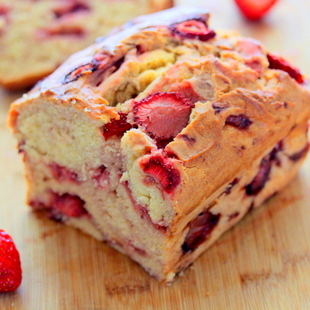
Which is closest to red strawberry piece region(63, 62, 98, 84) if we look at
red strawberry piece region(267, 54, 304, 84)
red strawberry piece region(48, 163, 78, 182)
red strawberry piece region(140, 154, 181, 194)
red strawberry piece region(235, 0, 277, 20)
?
red strawberry piece region(48, 163, 78, 182)

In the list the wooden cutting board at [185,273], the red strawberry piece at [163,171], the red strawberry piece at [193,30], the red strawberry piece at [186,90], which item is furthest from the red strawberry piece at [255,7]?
the red strawberry piece at [163,171]

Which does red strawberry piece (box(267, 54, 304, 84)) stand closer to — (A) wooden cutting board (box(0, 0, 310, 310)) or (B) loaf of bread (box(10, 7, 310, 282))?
(B) loaf of bread (box(10, 7, 310, 282))

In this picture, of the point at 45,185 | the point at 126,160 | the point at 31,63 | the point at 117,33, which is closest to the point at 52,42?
the point at 31,63

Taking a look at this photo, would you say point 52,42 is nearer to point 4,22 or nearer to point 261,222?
point 4,22

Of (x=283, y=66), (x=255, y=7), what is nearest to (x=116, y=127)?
(x=283, y=66)

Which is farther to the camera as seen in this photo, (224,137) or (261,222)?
(261,222)

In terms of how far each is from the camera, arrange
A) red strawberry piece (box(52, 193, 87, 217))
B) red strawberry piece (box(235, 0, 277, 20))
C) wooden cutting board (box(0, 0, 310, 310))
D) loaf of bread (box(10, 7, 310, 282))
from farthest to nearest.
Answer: red strawberry piece (box(235, 0, 277, 20))
red strawberry piece (box(52, 193, 87, 217))
wooden cutting board (box(0, 0, 310, 310))
loaf of bread (box(10, 7, 310, 282))
